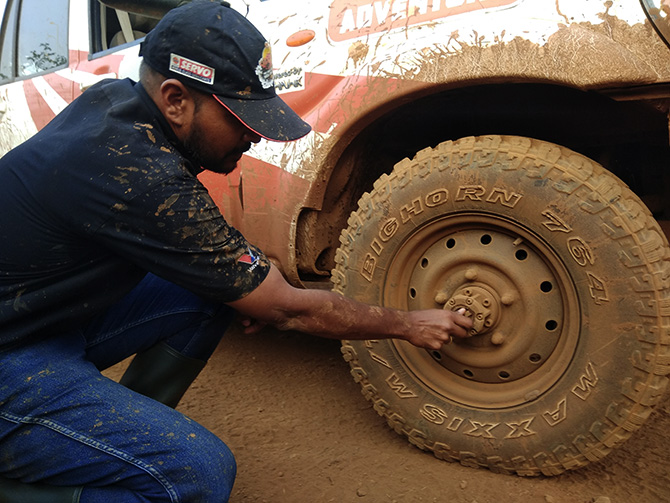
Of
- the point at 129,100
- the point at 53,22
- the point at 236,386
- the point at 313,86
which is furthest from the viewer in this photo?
the point at 53,22

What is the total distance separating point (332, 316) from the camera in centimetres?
153

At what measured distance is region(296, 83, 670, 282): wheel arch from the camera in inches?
79.3

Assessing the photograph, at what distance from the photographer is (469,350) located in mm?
1957

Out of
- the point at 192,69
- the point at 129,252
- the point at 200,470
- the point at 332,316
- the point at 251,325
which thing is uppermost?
the point at 192,69

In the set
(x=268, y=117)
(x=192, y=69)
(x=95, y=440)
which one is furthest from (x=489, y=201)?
(x=95, y=440)

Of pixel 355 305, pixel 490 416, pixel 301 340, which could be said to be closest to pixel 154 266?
pixel 355 305

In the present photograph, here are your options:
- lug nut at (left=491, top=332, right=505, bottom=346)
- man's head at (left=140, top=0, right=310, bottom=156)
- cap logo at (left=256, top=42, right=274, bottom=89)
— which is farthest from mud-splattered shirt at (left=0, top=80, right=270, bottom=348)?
lug nut at (left=491, top=332, right=505, bottom=346)

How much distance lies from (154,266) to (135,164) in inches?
9.7

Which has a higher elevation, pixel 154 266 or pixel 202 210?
pixel 202 210

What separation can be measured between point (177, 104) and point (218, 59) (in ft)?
0.53

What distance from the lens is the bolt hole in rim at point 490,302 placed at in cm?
183

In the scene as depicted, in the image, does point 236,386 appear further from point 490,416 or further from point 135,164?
point 135,164

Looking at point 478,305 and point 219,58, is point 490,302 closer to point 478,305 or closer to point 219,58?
point 478,305

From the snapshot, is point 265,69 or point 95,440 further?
point 265,69
